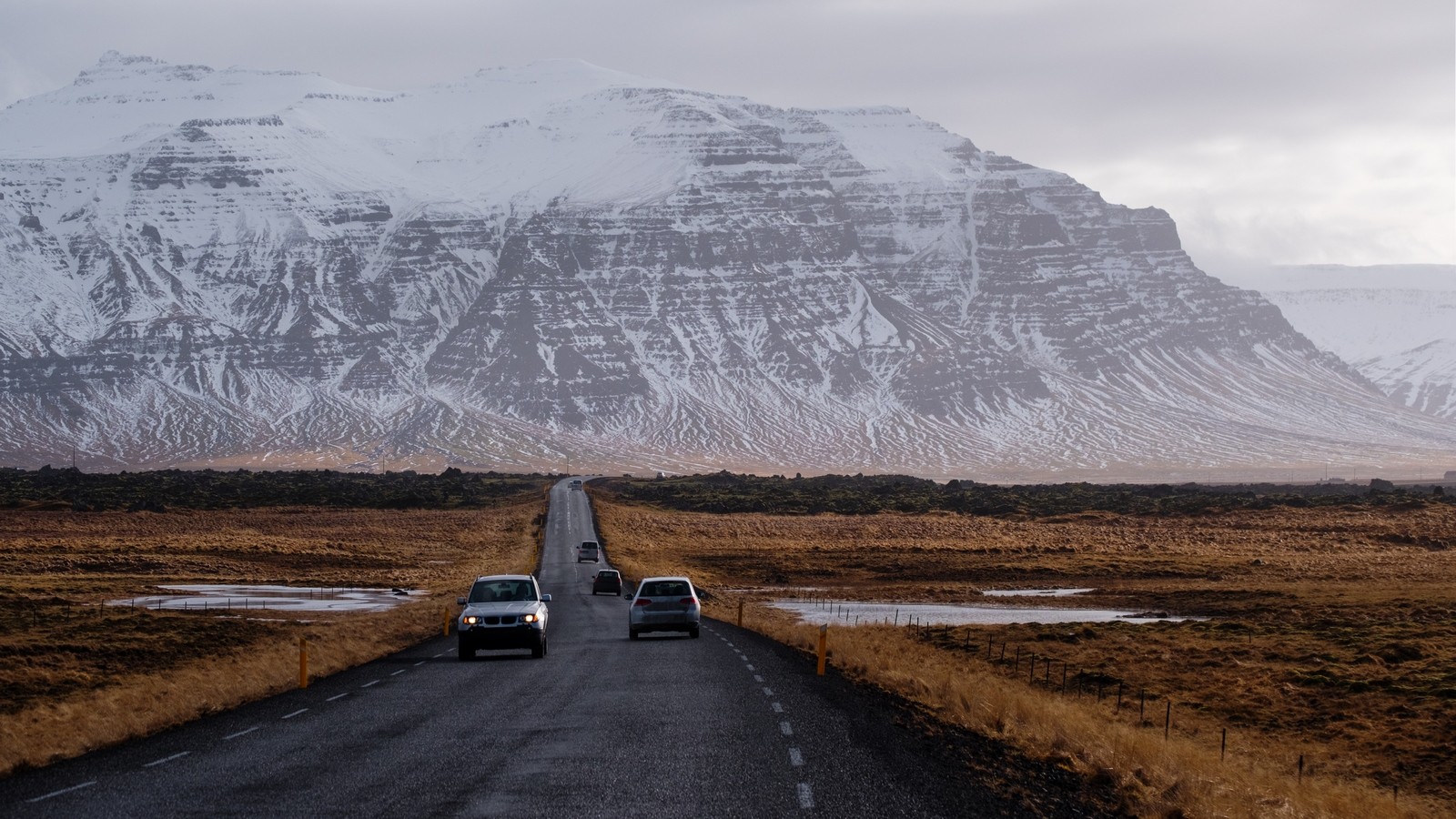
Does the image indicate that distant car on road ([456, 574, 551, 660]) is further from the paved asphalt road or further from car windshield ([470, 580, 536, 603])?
the paved asphalt road

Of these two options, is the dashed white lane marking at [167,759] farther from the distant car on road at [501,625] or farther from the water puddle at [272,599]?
the water puddle at [272,599]

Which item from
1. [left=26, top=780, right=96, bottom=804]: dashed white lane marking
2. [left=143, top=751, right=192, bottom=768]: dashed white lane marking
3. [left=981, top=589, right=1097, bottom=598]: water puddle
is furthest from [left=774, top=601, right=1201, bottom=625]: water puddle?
[left=26, top=780, right=96, bottom=804]: dashed white lane marking

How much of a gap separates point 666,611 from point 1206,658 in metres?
12.1

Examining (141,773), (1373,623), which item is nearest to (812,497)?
(1373,623)

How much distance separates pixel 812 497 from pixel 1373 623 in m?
113

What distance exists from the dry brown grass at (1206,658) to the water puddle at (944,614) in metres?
2.59

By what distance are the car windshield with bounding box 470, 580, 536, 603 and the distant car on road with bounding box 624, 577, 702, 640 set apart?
510 centimetres

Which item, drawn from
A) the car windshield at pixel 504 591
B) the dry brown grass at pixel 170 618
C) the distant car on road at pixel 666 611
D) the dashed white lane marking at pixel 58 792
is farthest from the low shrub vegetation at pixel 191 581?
the distant car on road at pixel 666 611

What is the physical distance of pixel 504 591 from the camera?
3406 centimetres

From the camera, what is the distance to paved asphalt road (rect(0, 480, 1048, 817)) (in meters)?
15.5

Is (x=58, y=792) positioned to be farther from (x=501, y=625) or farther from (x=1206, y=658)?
(x=1206, y=658)

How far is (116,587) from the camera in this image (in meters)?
56.4

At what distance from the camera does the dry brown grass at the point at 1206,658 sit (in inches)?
813

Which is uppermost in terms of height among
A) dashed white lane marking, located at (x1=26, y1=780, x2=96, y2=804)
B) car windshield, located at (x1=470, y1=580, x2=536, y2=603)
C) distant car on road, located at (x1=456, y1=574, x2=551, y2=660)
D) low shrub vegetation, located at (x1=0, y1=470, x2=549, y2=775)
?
car windshield, located at (x1=470, y1=580, x2=536, y2=603)
